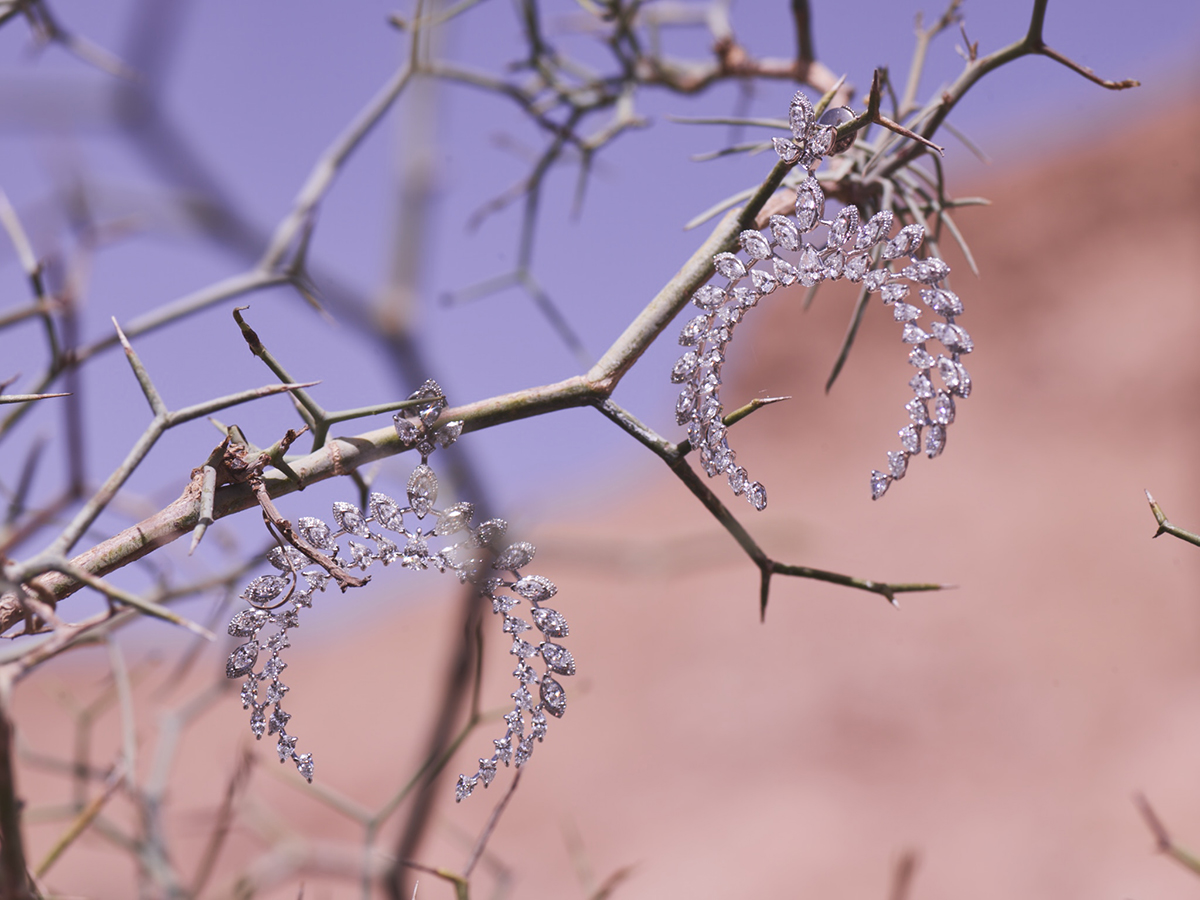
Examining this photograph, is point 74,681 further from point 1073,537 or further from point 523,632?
point 523,632

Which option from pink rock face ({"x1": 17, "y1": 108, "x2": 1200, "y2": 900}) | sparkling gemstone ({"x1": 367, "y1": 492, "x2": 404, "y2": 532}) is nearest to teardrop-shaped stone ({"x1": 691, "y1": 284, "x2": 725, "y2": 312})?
sparkling gemstone ({"x1": 367, "y1": 492, "x2": 404, "y2": 532})

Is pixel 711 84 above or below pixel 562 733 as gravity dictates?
above

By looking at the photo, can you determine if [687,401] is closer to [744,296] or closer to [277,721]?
[744,296]

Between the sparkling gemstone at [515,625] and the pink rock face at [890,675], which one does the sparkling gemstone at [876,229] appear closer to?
the sparkling gemstone at [515,625]

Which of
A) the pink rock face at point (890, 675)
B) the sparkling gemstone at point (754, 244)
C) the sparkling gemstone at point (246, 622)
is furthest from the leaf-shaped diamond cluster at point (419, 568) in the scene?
the pink rock face at point (890, 675)

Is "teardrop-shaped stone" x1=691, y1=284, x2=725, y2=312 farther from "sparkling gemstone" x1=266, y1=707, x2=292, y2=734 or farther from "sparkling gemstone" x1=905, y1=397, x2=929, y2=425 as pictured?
"sparkling gemstone" x1=266, y1=707, x2=292, y2=734

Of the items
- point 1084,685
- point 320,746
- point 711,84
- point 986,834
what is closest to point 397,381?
point 711,84
